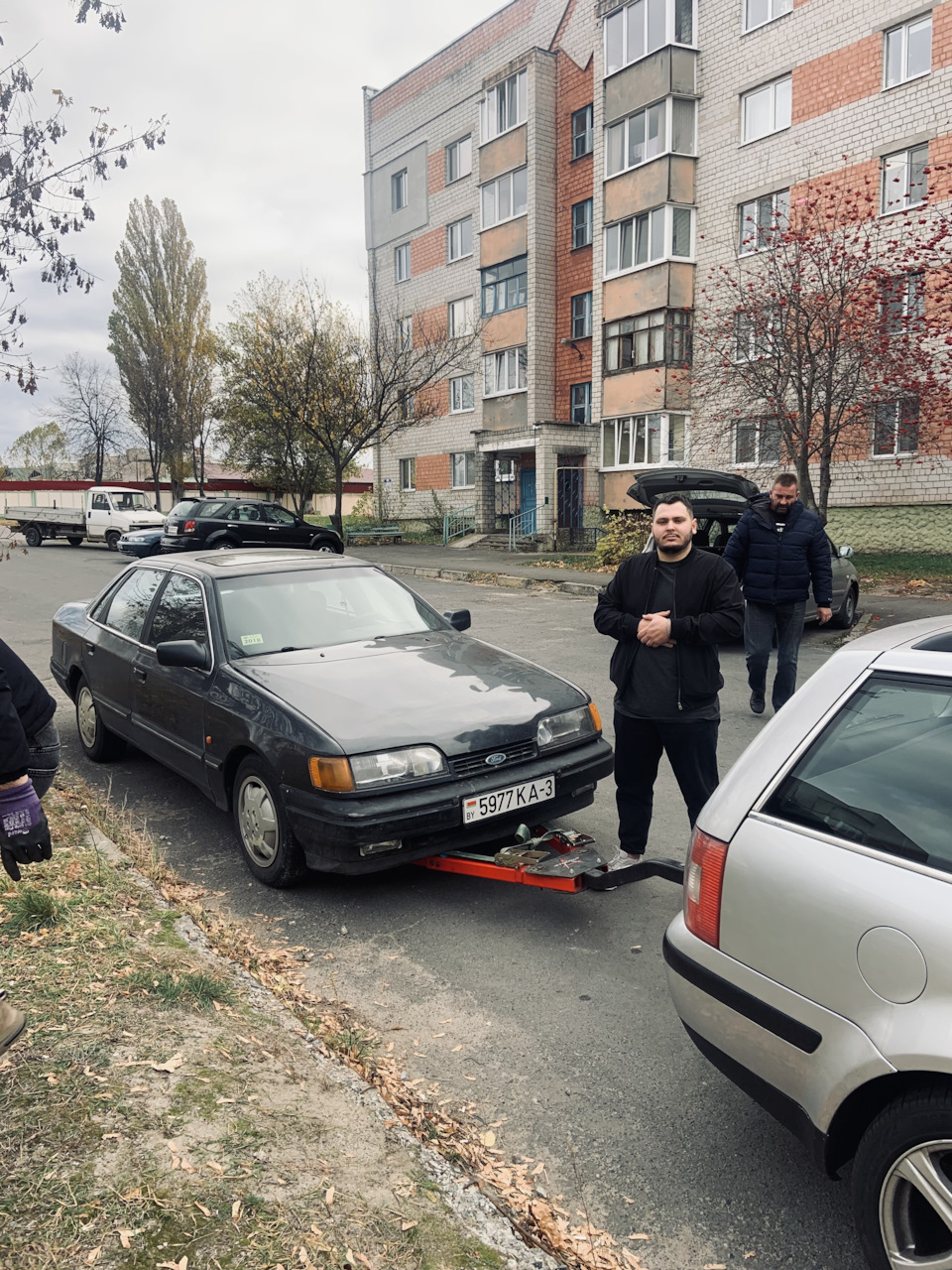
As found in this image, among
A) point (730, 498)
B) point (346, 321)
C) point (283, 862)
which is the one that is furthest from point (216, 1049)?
point (346, 321)

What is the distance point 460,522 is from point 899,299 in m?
18.8

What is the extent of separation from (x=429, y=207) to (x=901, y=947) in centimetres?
3746

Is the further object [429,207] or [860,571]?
[429,207]

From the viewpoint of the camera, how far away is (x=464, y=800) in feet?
13.3

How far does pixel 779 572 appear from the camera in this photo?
25.0 ft

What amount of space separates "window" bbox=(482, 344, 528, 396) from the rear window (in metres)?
29.9

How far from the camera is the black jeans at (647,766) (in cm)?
426

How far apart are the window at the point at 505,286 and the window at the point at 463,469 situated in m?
4.98

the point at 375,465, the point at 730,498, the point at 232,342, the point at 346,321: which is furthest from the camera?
the point at 375,465

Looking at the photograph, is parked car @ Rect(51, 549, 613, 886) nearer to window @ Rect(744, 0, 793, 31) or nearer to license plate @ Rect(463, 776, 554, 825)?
license plate @ Rect(463, 776, 554, 825)

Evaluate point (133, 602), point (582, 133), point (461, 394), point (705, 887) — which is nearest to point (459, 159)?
point (582, 133)

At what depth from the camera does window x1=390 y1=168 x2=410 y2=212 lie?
36531mm

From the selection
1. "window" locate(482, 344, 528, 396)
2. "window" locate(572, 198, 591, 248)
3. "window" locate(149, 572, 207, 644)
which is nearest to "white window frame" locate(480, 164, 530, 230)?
"window" locate(572, 198, 591, 248)

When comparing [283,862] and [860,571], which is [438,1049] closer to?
[283,862]
